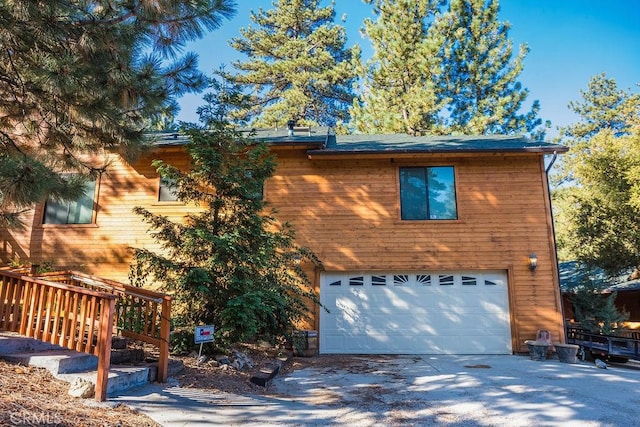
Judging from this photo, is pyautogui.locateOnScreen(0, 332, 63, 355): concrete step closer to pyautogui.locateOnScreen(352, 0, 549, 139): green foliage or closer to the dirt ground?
the dirt ground

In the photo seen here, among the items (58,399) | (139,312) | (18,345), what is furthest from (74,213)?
(58,399)

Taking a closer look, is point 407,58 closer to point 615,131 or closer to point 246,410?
point 615,131

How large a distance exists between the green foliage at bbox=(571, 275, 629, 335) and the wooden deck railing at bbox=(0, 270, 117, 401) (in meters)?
11.1

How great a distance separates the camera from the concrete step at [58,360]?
163 inches

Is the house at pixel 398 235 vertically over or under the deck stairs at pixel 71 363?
over

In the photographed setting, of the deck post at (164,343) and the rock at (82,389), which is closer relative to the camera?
the rock at (82,389)

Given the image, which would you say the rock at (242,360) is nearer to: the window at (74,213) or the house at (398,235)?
the house at (398,235)

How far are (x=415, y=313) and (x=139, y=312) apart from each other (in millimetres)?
5780

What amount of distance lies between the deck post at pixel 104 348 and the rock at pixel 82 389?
0.07m

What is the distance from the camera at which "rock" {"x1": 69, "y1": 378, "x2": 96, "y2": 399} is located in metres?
3.70

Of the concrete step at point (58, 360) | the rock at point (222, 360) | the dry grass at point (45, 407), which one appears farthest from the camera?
the rock at point (222, 360)

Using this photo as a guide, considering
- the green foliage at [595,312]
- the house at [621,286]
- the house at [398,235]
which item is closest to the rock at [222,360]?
the house at [398,235]

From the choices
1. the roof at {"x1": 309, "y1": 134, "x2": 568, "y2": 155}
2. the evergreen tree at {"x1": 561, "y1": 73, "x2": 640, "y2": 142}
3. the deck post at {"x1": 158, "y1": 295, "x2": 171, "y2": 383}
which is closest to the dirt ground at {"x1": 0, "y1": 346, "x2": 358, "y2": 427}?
the deck post at {"x1": 158, "y1": 295, "x2": 171, "y2": 383}

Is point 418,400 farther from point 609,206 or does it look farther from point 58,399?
point 609,206
